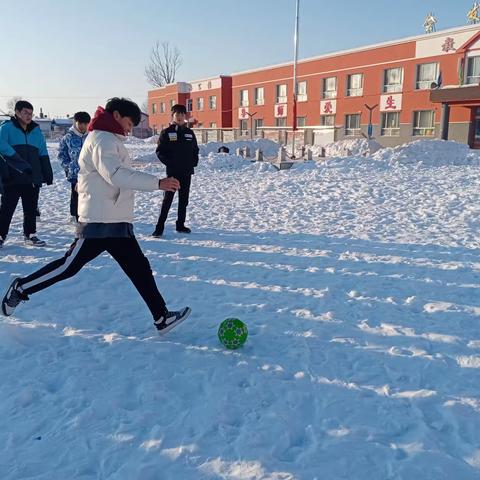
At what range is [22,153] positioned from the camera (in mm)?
5949

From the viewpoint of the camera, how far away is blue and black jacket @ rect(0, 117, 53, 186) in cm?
563

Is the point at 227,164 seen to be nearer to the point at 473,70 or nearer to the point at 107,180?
the point at 107,180

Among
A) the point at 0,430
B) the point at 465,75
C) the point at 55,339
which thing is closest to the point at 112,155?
the point at 55,339

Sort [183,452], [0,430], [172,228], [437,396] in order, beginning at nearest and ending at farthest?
[183,452], [0,430], [437,396], [172,228]

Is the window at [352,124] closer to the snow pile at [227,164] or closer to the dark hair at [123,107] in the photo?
the snow pile at [227,164]

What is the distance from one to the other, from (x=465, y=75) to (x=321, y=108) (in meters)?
12.5

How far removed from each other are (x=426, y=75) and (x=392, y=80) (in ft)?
8.86

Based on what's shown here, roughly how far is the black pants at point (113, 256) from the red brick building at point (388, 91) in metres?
27.5

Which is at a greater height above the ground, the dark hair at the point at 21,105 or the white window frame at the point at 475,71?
the white window frame at the point at 475,71

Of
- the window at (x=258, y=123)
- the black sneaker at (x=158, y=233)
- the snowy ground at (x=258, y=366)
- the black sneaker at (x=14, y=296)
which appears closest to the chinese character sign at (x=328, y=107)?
the window at (x=258, y=123)

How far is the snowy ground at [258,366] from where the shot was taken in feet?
7.63

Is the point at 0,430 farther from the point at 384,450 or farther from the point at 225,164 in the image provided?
the point at 225,164

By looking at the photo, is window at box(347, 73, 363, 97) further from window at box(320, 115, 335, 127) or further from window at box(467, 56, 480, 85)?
window at box(467, 56, 480, 85)

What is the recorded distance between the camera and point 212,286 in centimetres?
493
